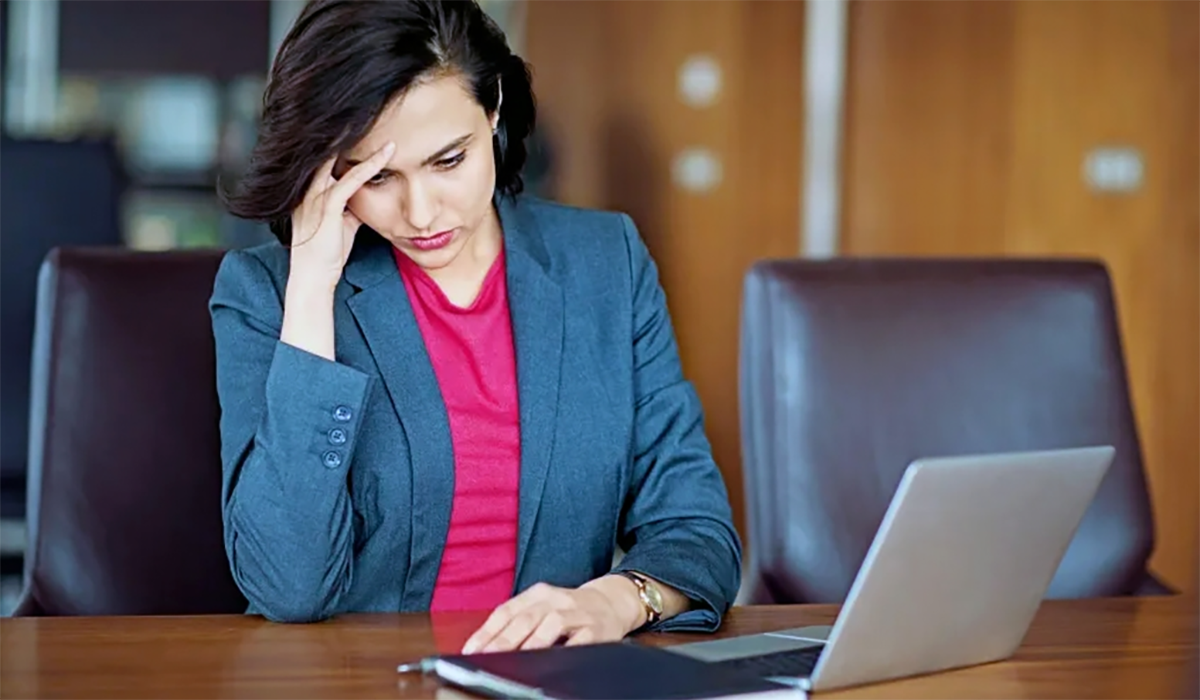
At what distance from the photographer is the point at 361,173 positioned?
160 centimetres

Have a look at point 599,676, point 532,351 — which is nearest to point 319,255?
point 532,351

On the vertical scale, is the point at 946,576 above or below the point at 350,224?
below

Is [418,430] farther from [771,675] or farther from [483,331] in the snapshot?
[771,675]

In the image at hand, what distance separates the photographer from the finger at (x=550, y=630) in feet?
4.41

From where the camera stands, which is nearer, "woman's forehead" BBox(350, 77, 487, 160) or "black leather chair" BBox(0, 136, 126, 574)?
"woman's forehead" BBox(350, 77, 487, 160)

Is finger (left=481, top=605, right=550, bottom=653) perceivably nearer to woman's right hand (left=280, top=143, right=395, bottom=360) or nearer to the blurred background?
woman's right hand (left=280, top=143, right=395, bottom=360)

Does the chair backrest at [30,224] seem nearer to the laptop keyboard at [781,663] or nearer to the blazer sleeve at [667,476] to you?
the blazer sleeve at [667,476]

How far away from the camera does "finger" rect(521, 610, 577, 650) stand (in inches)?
52.9

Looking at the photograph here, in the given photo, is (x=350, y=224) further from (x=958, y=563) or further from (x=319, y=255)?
(x=958, y=563)

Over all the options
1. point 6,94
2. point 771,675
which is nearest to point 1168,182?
point 771,675

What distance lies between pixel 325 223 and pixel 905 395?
2.47 feet

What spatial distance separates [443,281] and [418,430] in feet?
0.66

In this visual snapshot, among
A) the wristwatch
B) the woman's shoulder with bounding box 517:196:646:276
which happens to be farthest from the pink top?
the wristwatch

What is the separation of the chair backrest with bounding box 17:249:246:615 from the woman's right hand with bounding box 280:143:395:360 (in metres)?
0.26
